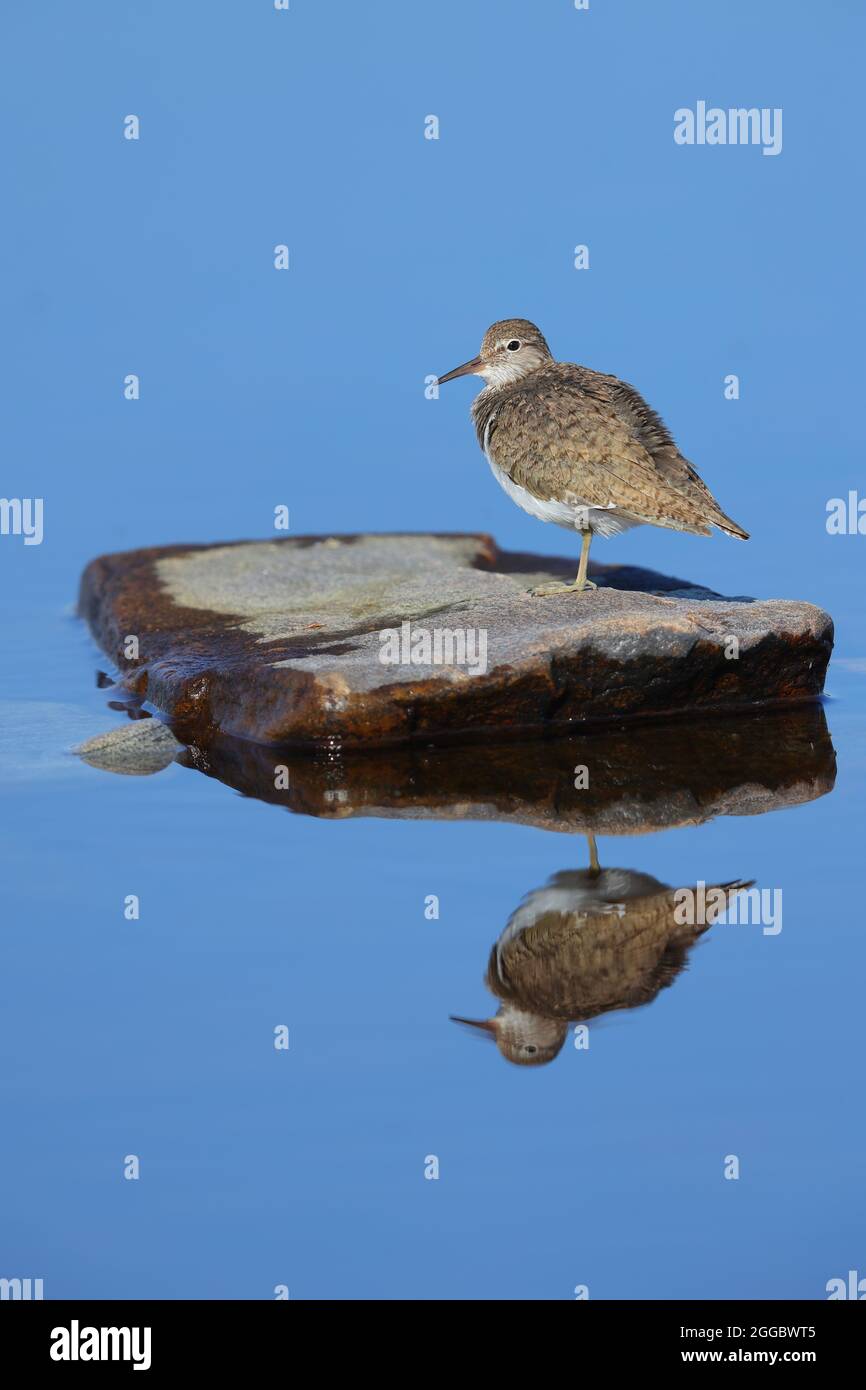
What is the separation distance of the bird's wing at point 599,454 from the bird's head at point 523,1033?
482 centimetres

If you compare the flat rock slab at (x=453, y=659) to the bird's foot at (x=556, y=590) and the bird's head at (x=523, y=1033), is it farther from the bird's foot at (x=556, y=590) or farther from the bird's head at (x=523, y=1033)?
the bird's head at (x=523, y=1033)

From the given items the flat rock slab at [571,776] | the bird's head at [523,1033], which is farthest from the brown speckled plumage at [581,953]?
the flat rock slab at [571,776]

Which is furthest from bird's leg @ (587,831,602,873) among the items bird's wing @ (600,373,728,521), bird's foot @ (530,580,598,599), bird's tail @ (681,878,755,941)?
bird's wing @ (600,373,728,521)

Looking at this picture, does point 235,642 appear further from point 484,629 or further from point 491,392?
point 491,392

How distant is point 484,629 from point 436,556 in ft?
11.6

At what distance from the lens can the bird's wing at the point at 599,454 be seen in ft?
37.8

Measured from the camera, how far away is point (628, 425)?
39.0 ft

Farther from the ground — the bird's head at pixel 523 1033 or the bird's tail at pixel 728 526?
the bird's tail at pixel 728 526

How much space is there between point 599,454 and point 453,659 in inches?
71.1

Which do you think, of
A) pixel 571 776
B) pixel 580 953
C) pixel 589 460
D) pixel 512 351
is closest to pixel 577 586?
pixel 589 460

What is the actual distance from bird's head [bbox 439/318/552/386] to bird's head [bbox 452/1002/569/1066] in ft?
21.3

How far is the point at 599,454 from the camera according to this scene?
11625mm

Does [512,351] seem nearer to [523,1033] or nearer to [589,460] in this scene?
[589,460]

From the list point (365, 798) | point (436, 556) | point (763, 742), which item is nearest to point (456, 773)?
point (365, 798)
